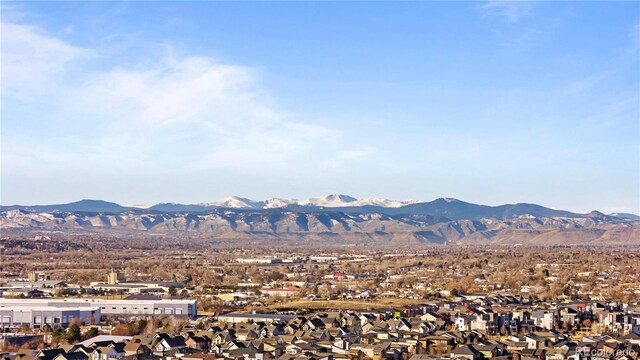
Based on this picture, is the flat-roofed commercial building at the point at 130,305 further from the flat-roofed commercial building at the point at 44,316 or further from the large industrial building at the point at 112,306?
the flat-roofed commercial building at the point at 44,316

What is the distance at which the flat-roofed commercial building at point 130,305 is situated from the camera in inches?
1410

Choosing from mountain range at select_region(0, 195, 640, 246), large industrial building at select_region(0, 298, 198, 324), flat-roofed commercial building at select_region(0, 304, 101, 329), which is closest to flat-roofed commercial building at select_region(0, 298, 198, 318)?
large industrial building at select_region(0, 298, 198, 324)

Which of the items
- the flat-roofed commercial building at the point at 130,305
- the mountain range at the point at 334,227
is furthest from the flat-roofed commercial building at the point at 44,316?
the mountain range at the point at 334,227

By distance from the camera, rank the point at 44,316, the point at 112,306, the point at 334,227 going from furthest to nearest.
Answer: the point at 334,227
the point at 112,306
the point at 44,316

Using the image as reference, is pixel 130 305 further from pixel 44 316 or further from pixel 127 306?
pixel 44 316

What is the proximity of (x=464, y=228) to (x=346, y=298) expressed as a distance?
402ft

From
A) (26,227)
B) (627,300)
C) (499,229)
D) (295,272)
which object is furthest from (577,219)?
(627,300)

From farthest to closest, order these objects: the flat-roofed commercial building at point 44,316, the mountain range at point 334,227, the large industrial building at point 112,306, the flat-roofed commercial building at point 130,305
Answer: the mountain range at point 334,227
the flat-roofed commercial building at point 130,305
the large industrial building at point 112,306
the flat-roofed commercial building at point 44,316

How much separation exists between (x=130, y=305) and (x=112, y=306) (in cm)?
65

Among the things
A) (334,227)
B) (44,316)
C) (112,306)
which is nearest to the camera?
(44,316)

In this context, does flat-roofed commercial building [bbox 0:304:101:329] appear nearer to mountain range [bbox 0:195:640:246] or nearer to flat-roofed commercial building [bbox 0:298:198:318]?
flat-roofed commercial building [bbox 0:298:198:318]

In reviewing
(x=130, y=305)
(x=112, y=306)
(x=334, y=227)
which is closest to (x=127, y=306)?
(x=130, y=305)

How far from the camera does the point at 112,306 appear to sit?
37.4 m

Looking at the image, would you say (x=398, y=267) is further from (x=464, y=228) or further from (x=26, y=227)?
(x=464, y=228)
